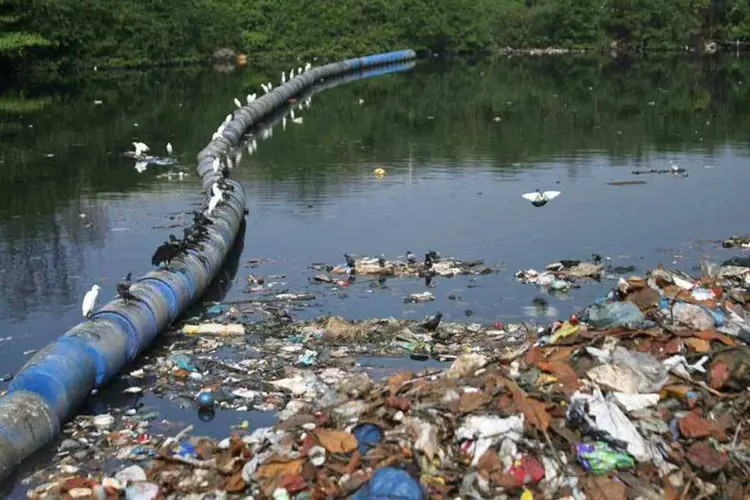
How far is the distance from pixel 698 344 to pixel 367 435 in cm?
274

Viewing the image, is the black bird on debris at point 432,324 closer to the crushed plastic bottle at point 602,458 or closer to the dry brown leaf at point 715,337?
the dry brown leaf at point 715,337

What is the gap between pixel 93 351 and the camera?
8883mm

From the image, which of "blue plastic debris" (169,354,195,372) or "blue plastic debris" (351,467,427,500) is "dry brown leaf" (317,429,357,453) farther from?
"blue plastic debris" (169,354,195,372)

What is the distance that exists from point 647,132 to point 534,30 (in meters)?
36.2

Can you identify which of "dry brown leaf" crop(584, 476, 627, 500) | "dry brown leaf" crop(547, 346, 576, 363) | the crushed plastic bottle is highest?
"dry brown leaf" crop(547, 346, 576, 363)

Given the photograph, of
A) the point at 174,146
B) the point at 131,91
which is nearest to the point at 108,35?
the point at 131,91

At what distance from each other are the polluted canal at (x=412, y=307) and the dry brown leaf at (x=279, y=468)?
26mm

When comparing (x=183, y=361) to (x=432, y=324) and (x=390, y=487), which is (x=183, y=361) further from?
(x=390, y=487)

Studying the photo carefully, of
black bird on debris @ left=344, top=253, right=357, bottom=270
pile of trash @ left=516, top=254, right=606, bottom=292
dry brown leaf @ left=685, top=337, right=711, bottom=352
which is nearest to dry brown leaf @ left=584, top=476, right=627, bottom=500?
dry brown leaf @ left=685, top=337, right=711, bottom=352

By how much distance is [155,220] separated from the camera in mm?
15977

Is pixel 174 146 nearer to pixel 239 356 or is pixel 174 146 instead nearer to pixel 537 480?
pixel 239 356

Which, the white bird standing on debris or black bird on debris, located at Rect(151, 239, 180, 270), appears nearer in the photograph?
black bird on debris, located at Rect(151, 239, 180, 270)

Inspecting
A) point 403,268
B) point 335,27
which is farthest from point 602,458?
point 335,27

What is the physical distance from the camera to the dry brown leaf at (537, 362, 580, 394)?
7211 millimetres
